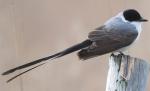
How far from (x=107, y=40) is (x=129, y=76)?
1.79 ft

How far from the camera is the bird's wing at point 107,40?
4223mm

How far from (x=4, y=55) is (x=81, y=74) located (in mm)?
574

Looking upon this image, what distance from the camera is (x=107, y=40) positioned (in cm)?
431

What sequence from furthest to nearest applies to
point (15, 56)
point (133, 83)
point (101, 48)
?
point (15, 56) < point (101, 48) < point (133, 83)

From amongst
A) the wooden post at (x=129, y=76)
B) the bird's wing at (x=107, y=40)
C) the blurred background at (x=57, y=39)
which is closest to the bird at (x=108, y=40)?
the bird's wing at (x=107, y=40)

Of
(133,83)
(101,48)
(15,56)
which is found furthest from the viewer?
(15,56)

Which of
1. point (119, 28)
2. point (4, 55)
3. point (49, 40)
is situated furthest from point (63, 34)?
point (119, 28)

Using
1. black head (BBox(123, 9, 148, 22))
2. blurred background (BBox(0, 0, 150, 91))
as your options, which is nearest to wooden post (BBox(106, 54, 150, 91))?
black head (BBox(123, 9, 148, 22))

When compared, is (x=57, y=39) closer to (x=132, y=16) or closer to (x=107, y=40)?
(x=132, y=16)

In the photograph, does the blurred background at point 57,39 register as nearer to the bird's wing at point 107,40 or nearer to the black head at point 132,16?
the black head at point 132,16

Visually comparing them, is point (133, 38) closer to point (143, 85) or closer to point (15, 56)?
point (143, 85)

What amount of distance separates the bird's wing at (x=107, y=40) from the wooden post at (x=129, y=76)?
34 centimetres

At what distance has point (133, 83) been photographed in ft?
12.5

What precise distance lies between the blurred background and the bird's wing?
990mm
